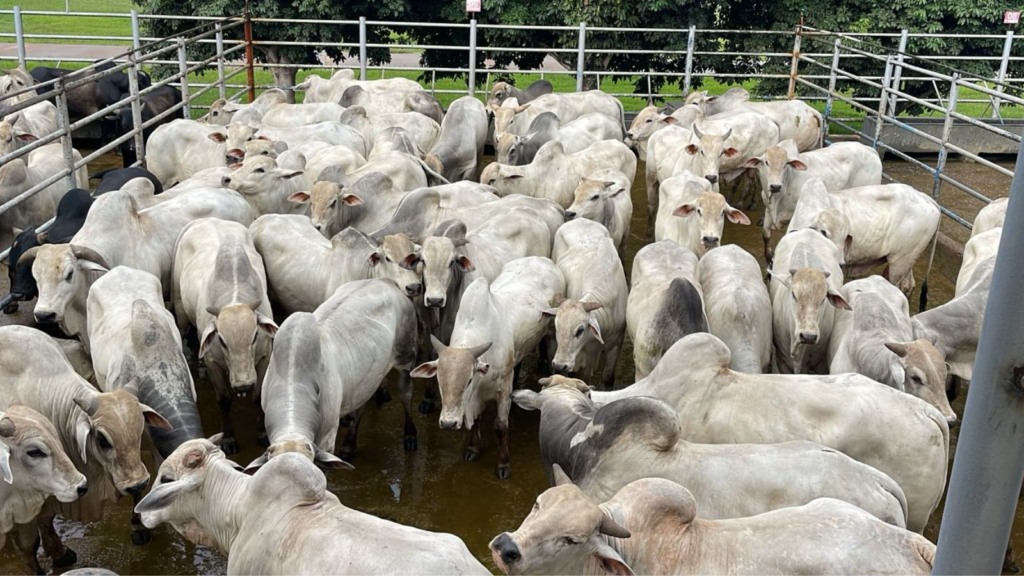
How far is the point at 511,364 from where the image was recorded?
586 centimetres

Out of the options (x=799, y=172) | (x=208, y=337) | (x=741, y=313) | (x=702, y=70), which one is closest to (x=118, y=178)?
(x=208, y=337)

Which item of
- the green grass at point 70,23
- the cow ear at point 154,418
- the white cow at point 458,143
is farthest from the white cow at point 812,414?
the green grass at point 70,23

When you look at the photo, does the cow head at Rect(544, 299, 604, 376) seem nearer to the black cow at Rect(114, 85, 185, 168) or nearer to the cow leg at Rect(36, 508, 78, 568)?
the cow leg at Rect(36, 508, 78, 568)

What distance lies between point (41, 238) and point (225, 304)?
2107mm

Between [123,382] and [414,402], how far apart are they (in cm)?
209

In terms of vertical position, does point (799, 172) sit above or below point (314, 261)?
above

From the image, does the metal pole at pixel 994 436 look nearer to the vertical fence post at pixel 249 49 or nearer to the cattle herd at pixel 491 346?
the cattle herd at pixel 491 346

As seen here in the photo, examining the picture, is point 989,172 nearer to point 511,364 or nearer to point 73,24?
point 511,364

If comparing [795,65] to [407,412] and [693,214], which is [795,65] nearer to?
[693,214]

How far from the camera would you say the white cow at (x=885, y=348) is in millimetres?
5074

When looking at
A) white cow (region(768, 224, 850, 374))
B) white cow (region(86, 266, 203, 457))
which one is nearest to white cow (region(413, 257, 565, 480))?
white cow (region(86, 266, 203, 457))

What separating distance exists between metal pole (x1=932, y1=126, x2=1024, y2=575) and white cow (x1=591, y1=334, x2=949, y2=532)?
339cm

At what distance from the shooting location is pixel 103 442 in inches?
177

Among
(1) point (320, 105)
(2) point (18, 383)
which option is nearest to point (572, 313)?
(2) point (18, 383)
